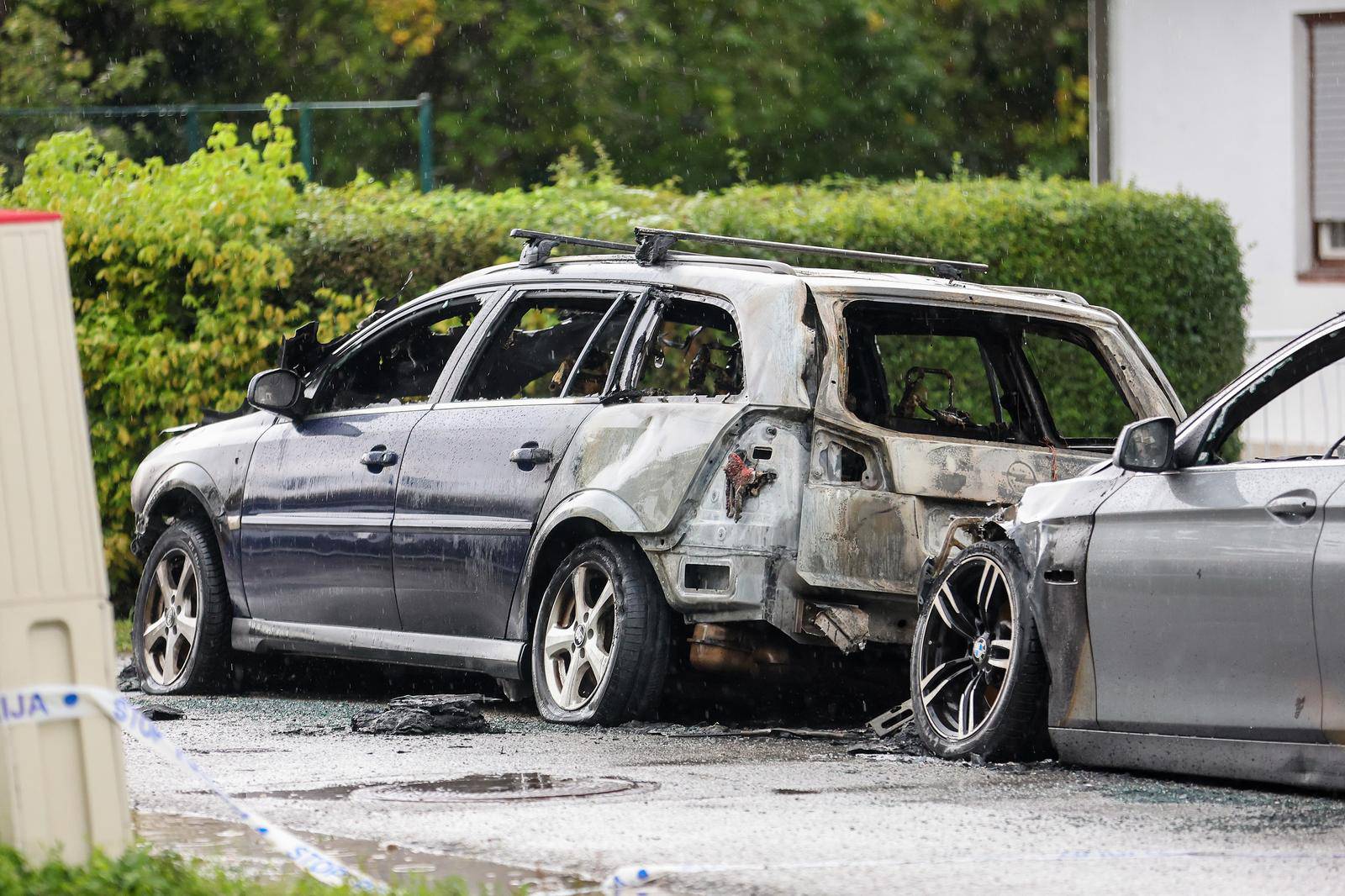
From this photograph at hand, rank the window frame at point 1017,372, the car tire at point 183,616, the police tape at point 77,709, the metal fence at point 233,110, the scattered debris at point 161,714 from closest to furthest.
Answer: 1. the police tape at point 77,709
2. the window frame at point 1017,372
3. the scattered debris at point 161,714
4. the car tire at point 183,616
5. the metal fence at point 233,110

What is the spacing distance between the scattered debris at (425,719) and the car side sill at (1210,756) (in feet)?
7.44

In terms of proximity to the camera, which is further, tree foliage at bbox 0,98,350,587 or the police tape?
tree foliage at bbox 0,98,350,587

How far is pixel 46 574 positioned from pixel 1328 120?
16580 millimetres

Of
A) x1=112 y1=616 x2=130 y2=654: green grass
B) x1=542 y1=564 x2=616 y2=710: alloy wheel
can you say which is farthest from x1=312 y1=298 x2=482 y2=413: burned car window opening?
x1=112 y1=616 x2=130 y2=654: green grass

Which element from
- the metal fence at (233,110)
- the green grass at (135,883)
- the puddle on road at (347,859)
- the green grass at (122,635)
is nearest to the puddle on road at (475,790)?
the puddle on road at (347,859)

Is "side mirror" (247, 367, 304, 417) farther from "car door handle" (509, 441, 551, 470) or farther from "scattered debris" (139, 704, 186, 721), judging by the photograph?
"car door handle" (509, 441, 551, 470)

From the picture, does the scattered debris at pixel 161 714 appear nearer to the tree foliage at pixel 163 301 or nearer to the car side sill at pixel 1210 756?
the car side sill at pixel 1210 756

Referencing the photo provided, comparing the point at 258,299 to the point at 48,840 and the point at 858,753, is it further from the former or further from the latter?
the point at 48,840

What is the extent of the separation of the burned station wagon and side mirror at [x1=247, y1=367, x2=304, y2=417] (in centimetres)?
1

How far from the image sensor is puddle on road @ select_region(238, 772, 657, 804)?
6.76 m

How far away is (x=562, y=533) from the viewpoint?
875 cm

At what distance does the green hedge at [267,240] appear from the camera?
13.7 metres

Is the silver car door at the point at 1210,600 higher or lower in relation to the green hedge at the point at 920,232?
lower

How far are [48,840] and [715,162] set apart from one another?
33.3 meters
